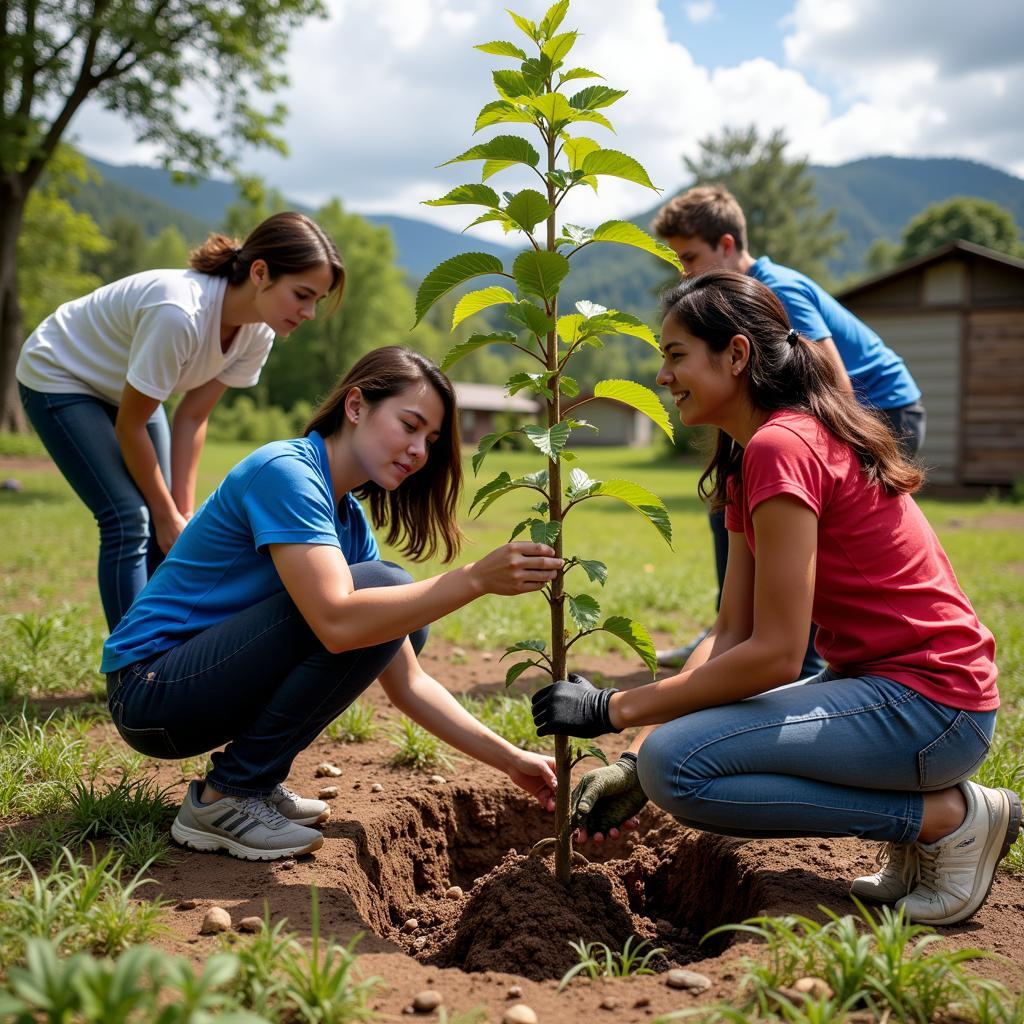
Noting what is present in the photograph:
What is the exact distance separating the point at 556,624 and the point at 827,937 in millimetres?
897

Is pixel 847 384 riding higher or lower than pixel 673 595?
higher

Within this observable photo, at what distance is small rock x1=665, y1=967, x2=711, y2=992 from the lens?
1.83 metres

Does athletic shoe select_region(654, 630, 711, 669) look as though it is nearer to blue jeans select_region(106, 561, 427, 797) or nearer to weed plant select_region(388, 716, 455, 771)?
weed plant select_region(388, 716, 455, 771)

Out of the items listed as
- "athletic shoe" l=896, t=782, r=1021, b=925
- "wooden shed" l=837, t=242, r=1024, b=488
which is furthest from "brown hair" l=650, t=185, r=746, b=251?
"wooden shed" l=837, t=242, r=1024, b=488

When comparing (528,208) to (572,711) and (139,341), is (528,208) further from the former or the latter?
(139,341)

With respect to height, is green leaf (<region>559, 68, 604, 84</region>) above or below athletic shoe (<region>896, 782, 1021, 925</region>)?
above

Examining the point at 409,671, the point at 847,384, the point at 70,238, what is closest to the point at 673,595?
the point at 847,384

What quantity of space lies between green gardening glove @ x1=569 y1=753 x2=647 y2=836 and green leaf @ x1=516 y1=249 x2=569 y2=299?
1226 millimetres

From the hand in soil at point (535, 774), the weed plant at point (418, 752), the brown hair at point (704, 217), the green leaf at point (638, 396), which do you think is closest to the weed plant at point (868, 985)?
the hand in soil at point (535, 774)

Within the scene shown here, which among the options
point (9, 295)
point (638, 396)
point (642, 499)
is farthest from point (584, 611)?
point (9, 295)

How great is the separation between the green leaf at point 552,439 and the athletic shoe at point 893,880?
1307 millimetres

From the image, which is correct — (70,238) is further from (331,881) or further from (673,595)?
(331,881)

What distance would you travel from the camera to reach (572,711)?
7.23 ft

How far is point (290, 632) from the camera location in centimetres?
239
